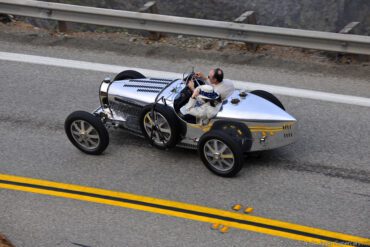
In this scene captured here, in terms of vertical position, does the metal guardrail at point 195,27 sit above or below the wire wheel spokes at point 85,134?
above

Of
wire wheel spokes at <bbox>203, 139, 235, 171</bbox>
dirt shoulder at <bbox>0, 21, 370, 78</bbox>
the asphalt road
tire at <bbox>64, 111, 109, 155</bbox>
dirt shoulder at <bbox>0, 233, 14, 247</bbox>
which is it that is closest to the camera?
dirt shoulder at <bbox>0, 233, 14, 247</bbox>

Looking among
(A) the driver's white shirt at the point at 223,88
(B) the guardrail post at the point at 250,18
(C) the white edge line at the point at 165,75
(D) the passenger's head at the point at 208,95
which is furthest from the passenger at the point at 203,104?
(B) the guardrail post at the point at 250,18

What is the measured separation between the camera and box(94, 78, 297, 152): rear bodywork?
9219 millimetres

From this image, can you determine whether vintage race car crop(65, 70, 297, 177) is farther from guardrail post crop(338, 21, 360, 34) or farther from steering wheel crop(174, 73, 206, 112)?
guardrail post crop(338, 21, 360, 34)

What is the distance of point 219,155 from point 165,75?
3279 mm

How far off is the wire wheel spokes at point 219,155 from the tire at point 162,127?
548 mm

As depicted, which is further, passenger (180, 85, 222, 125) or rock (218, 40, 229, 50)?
rock (218, 40, 229, 50)

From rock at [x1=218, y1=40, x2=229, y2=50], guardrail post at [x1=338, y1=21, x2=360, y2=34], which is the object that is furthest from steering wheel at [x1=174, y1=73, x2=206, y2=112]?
guardrail post at [x1=338, y1=21, x2=360, y2=34]

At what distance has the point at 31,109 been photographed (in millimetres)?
11195

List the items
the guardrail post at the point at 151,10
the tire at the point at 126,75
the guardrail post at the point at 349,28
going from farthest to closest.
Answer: the guardrail post at the point at 151,10
the guardrail post at the point at 349,28
the tire at the point at 126,75

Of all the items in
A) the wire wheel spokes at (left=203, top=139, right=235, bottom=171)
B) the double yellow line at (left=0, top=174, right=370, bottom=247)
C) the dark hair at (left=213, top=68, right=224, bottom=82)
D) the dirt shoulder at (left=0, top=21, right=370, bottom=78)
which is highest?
the dirt shoulder at (left=0, top=21, right=370, bottom=78)

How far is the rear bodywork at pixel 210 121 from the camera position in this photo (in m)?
9.22

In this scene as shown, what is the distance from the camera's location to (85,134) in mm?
9852

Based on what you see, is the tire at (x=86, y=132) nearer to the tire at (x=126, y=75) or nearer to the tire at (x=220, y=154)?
the tire at (x=126, y=75)
